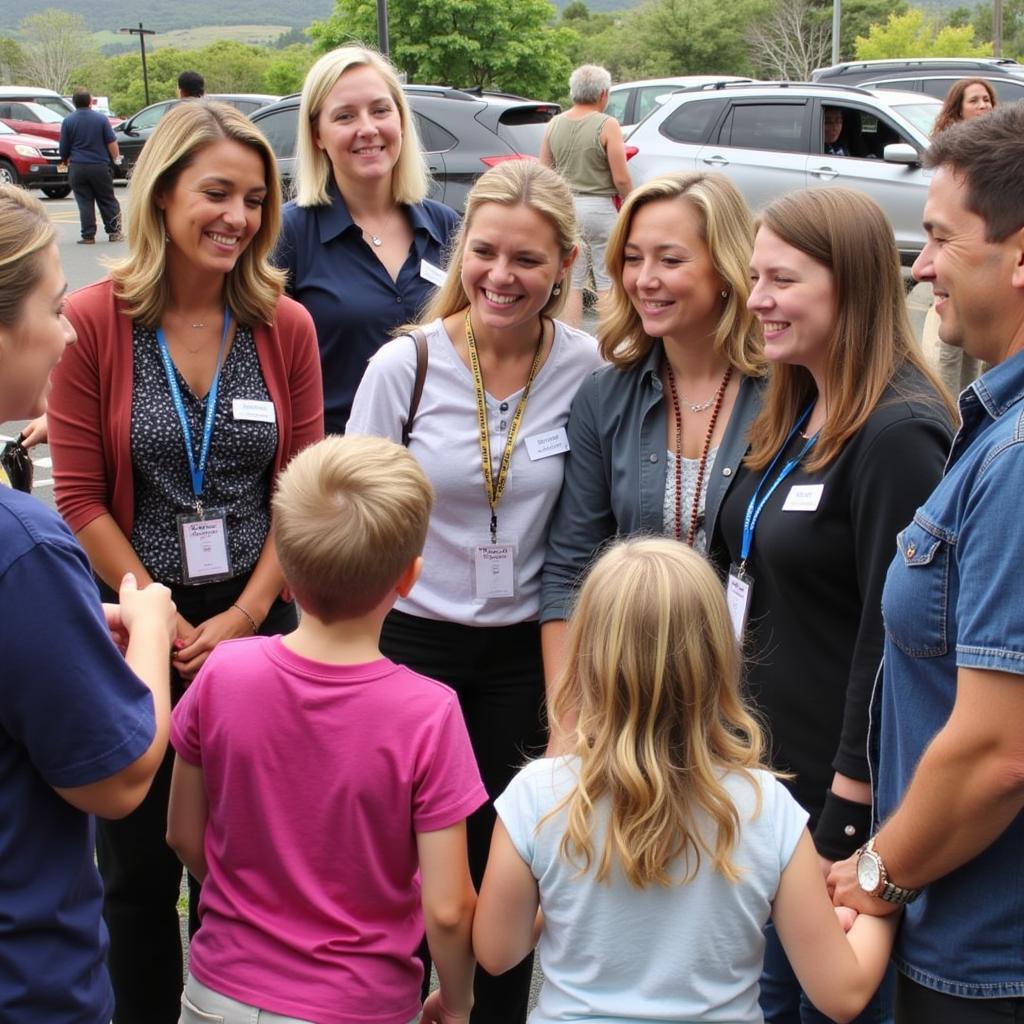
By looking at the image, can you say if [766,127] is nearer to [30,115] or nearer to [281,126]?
[281,126]

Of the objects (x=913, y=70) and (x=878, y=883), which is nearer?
(x=878, y=883)

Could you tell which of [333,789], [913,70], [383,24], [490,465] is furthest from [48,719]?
[913,70]

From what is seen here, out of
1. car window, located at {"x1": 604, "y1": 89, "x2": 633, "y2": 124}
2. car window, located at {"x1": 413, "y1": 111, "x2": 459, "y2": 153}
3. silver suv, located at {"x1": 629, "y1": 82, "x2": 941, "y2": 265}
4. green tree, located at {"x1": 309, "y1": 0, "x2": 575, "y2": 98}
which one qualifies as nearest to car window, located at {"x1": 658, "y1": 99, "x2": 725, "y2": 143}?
silver suv, located at {"x1": 629, "y1": 82, "x2": 941, "y2": 265}

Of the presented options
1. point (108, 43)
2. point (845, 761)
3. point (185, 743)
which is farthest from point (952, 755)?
point (108, 43)

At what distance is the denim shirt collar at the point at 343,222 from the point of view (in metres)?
3.75

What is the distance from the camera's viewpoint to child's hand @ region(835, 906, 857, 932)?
5.97 feet

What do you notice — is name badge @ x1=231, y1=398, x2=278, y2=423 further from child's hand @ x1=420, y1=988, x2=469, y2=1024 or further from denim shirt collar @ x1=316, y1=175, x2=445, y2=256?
child's hand @ x1=420, y1=988, x2=469, y2=1024

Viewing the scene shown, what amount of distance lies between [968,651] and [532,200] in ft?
5.23

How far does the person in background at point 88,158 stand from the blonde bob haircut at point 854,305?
16.9m

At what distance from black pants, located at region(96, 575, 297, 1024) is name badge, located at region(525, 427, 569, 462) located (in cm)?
100

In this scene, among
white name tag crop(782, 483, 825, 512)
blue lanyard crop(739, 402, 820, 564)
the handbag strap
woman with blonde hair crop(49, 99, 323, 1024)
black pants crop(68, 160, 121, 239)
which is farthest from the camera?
black pants crop(68, 160, 121, 239)

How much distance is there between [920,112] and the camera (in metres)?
12.4

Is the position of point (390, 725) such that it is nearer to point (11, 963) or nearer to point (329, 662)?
point (329, 662)

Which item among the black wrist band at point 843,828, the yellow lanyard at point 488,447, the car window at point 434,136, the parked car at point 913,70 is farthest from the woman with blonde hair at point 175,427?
the parked car at point 913,70
